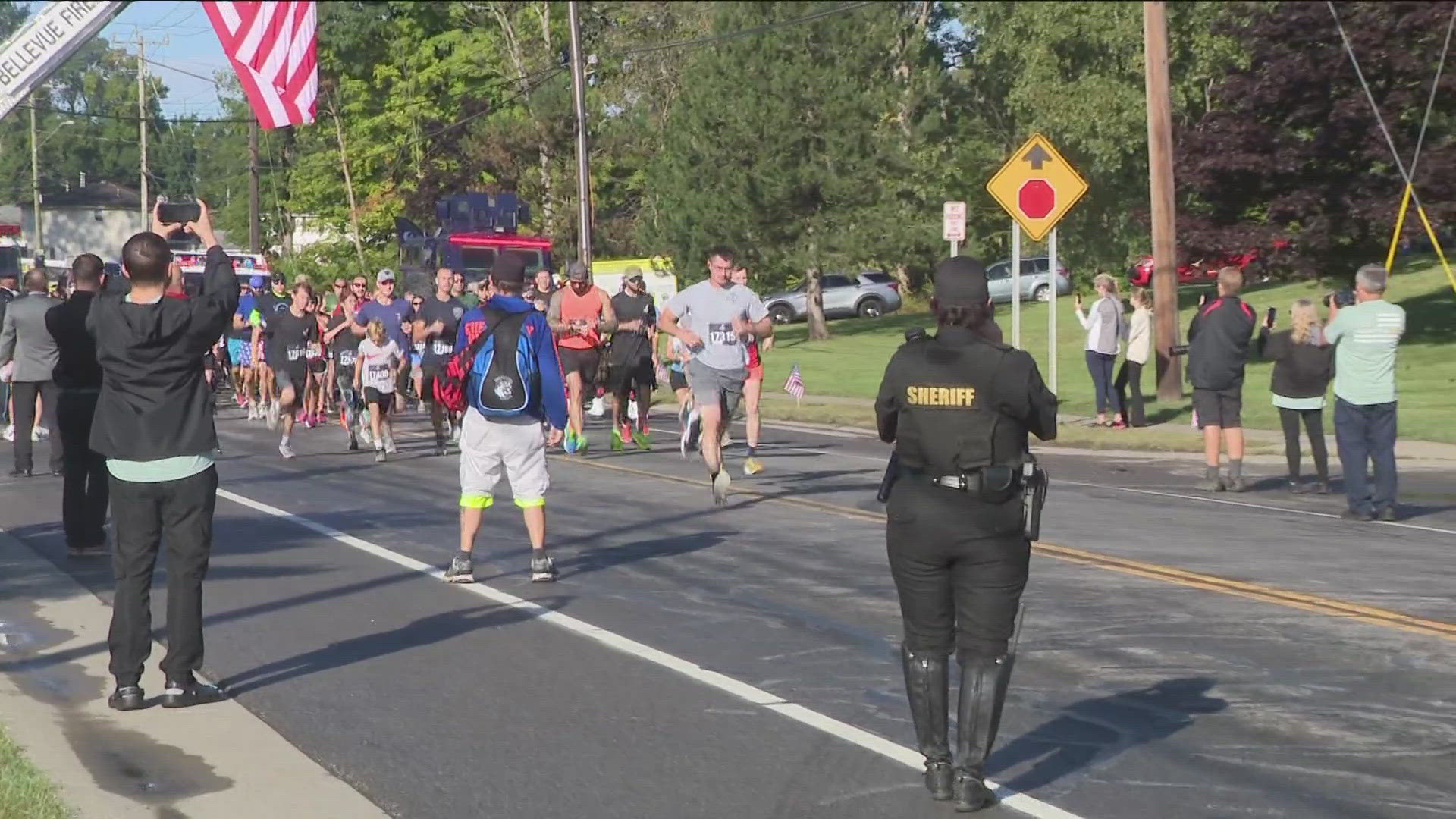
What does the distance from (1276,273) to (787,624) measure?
81.4 ft

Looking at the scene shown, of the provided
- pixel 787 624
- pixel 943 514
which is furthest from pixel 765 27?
Result: pixel 943 514

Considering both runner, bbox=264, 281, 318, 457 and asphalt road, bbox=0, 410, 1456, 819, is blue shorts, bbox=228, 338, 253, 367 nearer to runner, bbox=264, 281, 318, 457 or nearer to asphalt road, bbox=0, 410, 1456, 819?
runner, bbox=264, 281, 318, 457

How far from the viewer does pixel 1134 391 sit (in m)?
23.5

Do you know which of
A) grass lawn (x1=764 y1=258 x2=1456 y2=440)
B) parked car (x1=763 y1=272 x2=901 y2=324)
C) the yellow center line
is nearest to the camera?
the yellow center line

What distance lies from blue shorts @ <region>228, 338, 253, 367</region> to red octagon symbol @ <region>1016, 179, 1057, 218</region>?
1129 cm

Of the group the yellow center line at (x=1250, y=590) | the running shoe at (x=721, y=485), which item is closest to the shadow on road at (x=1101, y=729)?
the yellow center line at (x=1250, y=590)

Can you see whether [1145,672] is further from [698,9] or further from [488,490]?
[698,9]

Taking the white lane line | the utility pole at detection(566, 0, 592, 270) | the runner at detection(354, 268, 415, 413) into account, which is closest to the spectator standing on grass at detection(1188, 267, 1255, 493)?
the white lane line

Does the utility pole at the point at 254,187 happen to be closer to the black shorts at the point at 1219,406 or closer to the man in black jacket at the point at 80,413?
the black shorts at the point at 1219,406

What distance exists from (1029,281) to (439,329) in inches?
1689

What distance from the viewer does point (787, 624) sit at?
9.67m

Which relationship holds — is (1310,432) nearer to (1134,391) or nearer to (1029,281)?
(1134,391)

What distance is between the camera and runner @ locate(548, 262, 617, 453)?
19.9 m

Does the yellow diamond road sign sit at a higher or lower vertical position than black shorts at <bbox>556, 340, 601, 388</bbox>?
higher
